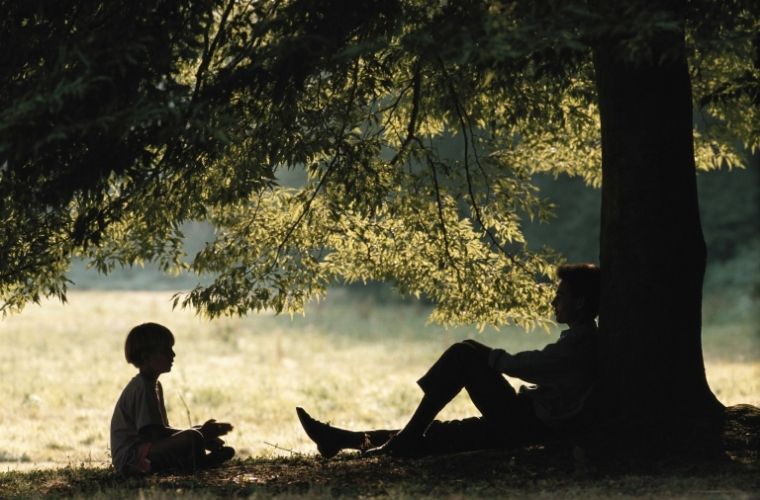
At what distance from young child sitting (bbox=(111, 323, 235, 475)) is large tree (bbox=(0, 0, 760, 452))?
978 millimetres

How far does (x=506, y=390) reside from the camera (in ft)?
25.3

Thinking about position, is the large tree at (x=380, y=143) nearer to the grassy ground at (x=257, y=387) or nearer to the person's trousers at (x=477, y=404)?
the person's trousers at (x=477, y=404)

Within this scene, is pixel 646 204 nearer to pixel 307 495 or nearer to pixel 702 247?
pixel 702 247

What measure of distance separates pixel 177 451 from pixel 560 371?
115 inches

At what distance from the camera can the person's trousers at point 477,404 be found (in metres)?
7.66

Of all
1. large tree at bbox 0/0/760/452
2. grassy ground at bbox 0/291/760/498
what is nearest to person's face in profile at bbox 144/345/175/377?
grassy ground at bbox 0/291/760/498

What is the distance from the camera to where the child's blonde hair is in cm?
782

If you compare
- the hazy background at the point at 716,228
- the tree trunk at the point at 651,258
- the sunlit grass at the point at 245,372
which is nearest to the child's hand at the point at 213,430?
the sunlit grass at the point at 245,372

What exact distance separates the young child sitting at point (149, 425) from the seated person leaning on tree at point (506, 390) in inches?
35.6

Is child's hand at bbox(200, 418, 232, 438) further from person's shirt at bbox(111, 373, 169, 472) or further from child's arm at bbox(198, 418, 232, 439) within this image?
person's shirt at bbox(111, 373, 169, 472)

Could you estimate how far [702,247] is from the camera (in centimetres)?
811

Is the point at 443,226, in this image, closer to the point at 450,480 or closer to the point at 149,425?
the point at 450,480

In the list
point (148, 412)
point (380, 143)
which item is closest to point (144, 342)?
point (148, 412)

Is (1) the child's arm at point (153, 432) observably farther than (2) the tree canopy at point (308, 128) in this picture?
Yes
